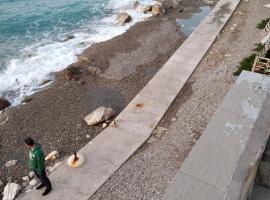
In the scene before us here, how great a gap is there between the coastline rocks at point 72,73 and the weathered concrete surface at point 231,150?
32.8ft

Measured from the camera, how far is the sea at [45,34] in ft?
62.0

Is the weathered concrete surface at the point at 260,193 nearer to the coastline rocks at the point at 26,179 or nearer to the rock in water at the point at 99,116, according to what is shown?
the rock in water at the point at 99,116

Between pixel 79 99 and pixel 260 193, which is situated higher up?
pixel 260 193

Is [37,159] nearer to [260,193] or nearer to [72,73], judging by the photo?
[260,193]

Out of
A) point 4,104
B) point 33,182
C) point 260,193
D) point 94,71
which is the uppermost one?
point 260,193

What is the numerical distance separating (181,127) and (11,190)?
21.1 feet

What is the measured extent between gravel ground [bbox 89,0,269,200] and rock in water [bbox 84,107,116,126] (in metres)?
2.47

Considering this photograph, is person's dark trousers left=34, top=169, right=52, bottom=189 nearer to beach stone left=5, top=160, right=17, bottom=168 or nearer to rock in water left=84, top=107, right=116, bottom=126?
beach stone left=5, top=160, right=17, bottom=168

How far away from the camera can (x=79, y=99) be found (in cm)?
1595

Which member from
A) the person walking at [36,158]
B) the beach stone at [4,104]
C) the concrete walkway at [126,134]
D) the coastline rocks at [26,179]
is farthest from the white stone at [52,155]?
the beach stone at [4,104]

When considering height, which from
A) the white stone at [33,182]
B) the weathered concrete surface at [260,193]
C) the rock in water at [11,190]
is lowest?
the rock in water at [11,190]

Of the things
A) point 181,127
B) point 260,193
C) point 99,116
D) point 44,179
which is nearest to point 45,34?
point 99,116

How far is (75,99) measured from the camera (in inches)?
628

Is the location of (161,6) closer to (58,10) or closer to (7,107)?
(58,10)
